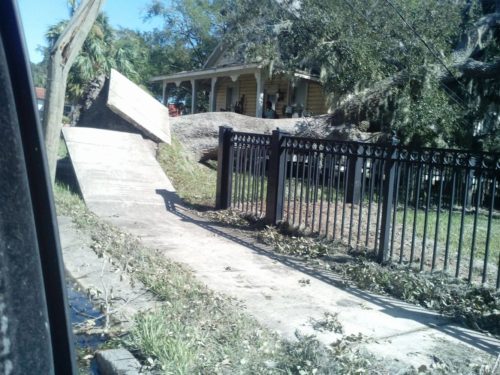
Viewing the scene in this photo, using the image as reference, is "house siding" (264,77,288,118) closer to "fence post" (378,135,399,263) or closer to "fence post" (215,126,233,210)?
"fence post" (215,126,233,210)

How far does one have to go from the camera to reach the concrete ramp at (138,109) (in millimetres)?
11513

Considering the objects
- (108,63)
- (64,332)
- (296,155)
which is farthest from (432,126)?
(108,63)

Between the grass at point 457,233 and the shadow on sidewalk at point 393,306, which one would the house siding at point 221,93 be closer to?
the grass at point 457,233

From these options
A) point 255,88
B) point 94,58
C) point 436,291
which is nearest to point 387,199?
point 436,291

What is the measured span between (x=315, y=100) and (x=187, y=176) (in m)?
11.9

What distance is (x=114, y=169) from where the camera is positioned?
32.0 feet

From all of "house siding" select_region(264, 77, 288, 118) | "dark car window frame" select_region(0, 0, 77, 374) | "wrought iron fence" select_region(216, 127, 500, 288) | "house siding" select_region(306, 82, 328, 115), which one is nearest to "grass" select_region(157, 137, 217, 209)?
"wrought iron fence" select_region(216, 127, 500, 288)

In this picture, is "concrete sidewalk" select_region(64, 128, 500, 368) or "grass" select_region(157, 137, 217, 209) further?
"grass" select_region(157, 137, 217, 209)

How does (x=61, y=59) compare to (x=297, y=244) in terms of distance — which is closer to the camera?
(x=61, y=59)

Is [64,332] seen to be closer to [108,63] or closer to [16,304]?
[16,304]

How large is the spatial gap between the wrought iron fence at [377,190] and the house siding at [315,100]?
1165 centimetres

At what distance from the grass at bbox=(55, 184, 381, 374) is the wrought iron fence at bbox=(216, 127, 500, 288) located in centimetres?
239

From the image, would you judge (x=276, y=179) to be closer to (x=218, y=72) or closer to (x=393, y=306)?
(x=393, y=306)

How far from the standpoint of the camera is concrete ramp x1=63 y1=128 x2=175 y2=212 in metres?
8.86
